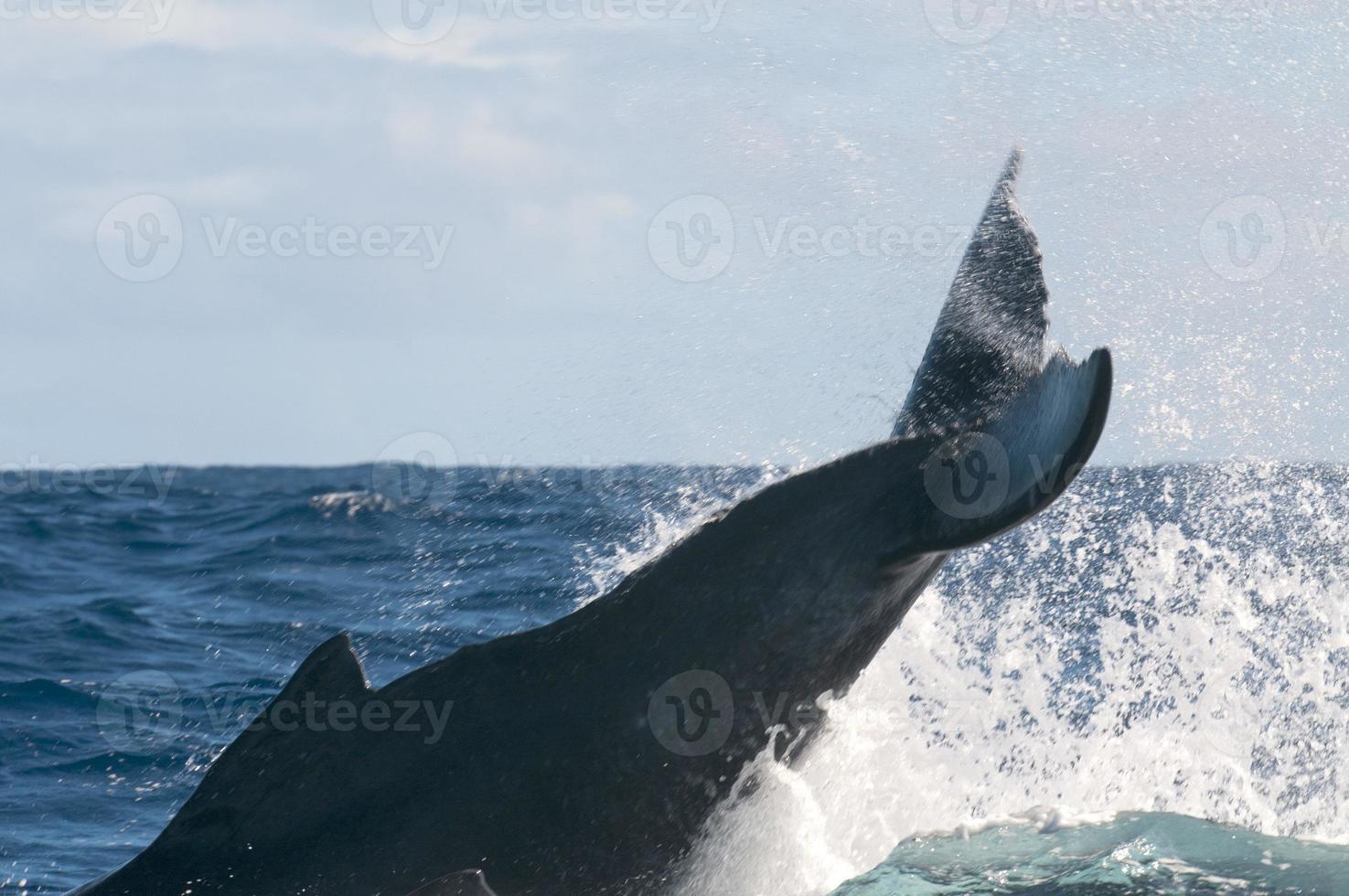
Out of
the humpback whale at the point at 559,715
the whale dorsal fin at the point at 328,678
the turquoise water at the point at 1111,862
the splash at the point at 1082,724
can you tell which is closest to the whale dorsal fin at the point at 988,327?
the humpback whale at the point at 559,715

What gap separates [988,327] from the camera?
4859mm

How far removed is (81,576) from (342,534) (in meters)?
6.09

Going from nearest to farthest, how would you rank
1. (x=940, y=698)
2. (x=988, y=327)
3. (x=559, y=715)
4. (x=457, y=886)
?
(x=457, y=886) → (x=559, y=715) → (x=988, y=327) → (x=940, y=698)

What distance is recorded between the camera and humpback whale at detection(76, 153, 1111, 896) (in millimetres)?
4164

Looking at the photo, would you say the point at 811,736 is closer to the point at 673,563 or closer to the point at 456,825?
the point at 673,563

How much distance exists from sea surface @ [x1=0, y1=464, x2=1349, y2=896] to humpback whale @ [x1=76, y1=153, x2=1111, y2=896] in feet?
1.57

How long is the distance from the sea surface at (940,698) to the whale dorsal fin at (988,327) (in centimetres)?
71

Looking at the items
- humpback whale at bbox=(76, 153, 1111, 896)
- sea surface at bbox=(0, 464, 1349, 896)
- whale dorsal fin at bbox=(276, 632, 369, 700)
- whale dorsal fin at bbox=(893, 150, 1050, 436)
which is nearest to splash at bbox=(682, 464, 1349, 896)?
sea surface at bbox=(0, 464, 1349, 896)

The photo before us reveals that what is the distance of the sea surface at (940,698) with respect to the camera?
5660 millimetres

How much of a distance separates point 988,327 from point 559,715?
193cm

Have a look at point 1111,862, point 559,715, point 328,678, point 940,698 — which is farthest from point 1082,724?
point 328,678

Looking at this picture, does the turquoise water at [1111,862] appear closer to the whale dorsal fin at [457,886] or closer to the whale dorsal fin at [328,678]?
the whale dorsal fin at [457,886]

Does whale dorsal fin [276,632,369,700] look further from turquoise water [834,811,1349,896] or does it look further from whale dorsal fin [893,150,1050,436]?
turquoise water [834,811,1349,896]

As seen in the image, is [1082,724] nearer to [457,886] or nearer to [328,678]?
[457,886]
